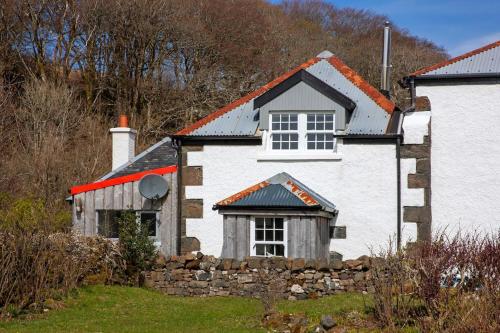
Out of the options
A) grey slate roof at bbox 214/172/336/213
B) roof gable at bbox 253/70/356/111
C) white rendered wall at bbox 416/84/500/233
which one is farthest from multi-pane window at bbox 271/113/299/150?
white rendered wall at bbox 416/84/500/233

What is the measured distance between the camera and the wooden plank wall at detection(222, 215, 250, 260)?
1812 centimetres

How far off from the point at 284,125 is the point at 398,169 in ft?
10.2

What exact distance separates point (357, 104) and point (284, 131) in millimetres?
2069

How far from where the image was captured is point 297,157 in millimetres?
19109

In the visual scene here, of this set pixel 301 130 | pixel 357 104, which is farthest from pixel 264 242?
pixel 357 104

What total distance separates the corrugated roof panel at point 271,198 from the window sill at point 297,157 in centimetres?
86

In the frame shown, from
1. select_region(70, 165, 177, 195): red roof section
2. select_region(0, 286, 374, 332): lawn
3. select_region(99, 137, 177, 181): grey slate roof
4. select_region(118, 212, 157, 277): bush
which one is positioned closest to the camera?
select_region(0, 286, 374, 332): lawn

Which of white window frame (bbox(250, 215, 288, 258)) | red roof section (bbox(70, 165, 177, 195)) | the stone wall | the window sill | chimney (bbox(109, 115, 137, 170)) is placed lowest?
the stone wall

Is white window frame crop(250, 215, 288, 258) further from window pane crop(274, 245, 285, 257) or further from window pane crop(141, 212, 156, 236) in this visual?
window pane crop(141, 212, 156, 236)

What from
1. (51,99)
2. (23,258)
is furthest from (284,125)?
(51,99)

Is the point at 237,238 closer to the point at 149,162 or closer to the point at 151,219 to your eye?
the point at 151,219

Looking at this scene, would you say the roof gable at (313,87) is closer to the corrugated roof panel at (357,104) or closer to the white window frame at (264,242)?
the corrugated roof panel at (357,104)

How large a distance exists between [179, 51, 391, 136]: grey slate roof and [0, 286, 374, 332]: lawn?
4.63 meters

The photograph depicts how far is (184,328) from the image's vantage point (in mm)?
12711
